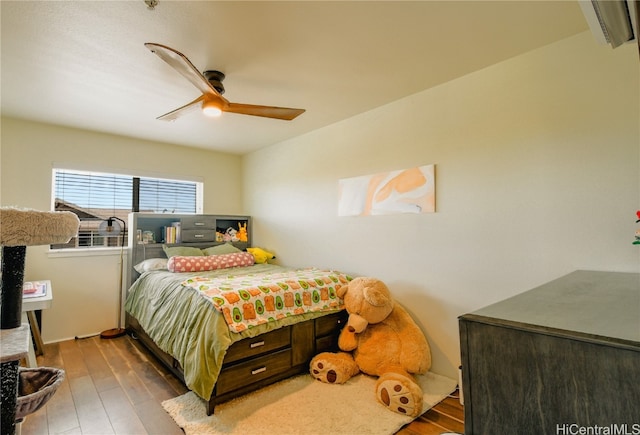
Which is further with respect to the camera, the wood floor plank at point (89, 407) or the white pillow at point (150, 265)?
the white pillow at point (150, 265)

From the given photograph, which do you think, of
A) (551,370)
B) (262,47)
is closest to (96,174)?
(262,47)

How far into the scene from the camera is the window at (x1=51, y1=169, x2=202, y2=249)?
3582mm

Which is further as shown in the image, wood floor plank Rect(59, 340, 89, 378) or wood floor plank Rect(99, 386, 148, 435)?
wood floor plank Rect(59, 340, 89, 378)

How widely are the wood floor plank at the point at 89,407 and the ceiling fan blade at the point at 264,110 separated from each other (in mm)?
2210

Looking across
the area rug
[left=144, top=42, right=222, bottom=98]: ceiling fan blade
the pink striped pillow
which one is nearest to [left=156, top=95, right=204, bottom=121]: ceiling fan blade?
[left=144, top=42, right=222, bottom=98]: ceiling fan blade

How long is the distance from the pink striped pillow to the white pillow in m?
0.14

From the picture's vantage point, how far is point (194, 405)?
211cm

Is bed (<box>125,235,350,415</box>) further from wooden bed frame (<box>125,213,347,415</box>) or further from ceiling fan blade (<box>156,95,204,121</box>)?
ceiling fan blade (<box>156,95,204,121</box>)

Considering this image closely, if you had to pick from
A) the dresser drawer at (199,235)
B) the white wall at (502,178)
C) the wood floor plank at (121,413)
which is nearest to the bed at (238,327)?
the wood floor plank at (121,413)

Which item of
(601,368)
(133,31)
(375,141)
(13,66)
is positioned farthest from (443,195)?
(13,66)

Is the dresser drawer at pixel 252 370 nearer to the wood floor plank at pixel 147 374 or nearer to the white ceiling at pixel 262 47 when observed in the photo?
the wood floor plank at pixel 147 374

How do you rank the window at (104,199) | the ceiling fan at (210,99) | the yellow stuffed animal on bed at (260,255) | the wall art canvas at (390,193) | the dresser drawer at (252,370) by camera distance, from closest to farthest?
1. the ceiling fan at (210,99)
2. the dresser drawer at (252,370)
3. the wall art canvas at (390,193)
4. the window at (104,199)
5. the yellow stuffed animal on bed at (260,255)

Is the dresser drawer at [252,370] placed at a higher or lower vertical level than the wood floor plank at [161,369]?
higher

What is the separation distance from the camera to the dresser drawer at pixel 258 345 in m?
2.14
